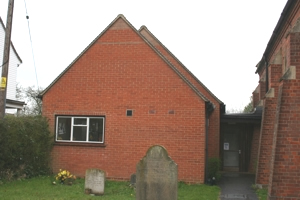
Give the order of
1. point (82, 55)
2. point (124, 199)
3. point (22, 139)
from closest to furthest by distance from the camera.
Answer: point (124, 199) → point (22, 139) → point (82, 55)

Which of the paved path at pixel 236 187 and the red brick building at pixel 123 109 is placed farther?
the red brick building at pixel 123 109

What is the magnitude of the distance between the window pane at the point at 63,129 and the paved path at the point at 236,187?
21.7 ft

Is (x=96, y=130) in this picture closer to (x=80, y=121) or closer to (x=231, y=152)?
(x=80, y=121)

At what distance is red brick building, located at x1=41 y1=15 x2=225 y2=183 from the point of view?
1505cm

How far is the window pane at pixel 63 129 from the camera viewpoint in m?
16.1

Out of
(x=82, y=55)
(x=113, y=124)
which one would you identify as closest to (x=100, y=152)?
(x=113, y=124)

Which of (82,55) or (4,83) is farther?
(82,55)

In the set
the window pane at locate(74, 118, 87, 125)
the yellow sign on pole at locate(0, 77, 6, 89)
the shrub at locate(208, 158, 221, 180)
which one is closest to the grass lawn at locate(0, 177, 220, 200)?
the shrub at locate(208, 158, 221, 180)

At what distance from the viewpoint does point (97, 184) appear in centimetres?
1216

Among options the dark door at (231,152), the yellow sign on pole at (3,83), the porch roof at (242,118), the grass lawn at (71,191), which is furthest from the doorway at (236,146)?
the yellow sign on pole at (3,83)

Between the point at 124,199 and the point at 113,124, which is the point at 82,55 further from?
the point at 124,199

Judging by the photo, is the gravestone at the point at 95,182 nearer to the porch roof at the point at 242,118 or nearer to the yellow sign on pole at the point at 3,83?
the yellow sign on pole at the point at 3,83

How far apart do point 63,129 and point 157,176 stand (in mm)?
8354

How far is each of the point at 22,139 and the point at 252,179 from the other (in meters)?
10.1
